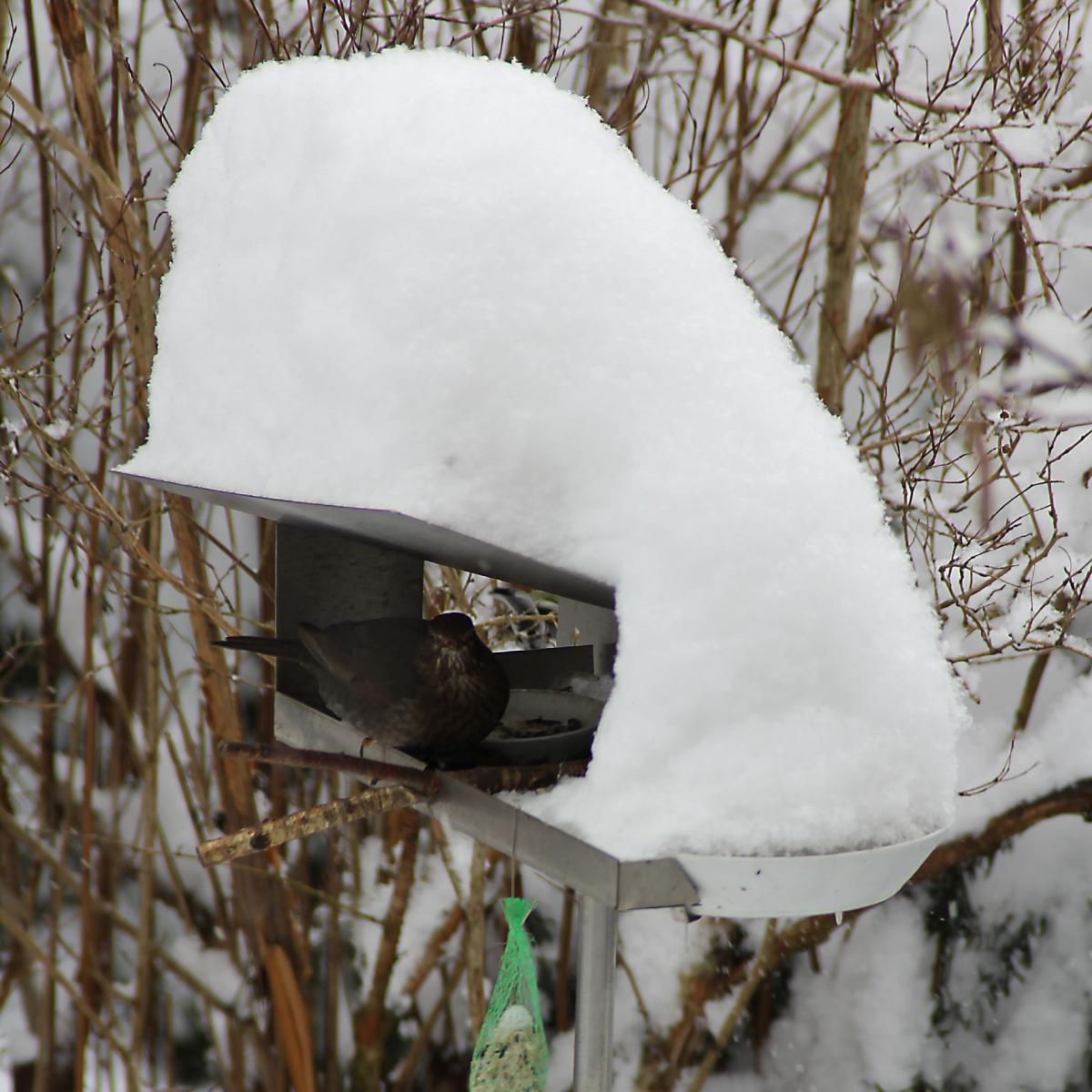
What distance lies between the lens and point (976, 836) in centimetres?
269

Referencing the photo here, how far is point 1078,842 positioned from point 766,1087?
3.24 feet

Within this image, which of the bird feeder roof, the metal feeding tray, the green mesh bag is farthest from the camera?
the green mesh bag

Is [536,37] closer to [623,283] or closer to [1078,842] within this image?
[623,283]

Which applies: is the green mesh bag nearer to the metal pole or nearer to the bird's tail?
the metal pole

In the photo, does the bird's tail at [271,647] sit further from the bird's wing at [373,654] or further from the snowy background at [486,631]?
the snowy background at [486,631]

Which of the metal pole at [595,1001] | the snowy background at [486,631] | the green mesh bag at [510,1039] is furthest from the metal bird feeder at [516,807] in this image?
the snowy background at [486,631]

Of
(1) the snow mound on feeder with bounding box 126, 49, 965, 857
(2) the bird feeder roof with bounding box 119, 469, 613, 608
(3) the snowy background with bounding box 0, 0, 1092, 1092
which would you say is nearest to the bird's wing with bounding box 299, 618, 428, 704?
(2) the bird feeder roof with bounding box 119, 469, 613, 608

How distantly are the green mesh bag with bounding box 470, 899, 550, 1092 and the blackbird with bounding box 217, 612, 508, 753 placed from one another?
0.38 m

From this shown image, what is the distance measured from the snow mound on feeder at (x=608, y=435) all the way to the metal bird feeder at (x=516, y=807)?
0.09 feet

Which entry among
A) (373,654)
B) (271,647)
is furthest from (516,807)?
(271,647)

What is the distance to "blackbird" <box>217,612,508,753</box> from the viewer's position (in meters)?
1.37

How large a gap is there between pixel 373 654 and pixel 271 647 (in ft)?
A: 0.87

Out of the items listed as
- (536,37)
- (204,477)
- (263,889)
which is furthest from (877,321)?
(263,889)

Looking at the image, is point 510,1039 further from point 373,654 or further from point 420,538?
point 420,538
